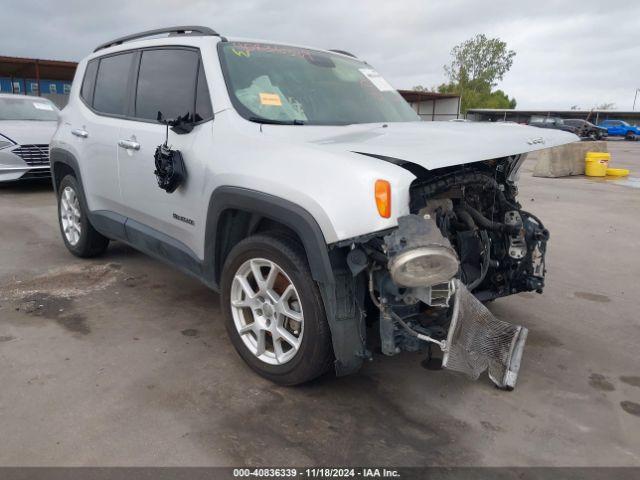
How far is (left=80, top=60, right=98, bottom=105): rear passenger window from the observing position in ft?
15.6

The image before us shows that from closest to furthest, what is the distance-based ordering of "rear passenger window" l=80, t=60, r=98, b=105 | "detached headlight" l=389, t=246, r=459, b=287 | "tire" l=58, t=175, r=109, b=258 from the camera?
1. "detached headlight" l=389, t=246, r=459, b=287
2. "rear passenger window" l=80, t=60, r=98, b=105
3. "tire" l=58, t=175, r=109, b=258

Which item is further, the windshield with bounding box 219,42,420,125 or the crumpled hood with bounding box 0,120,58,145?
the crumpled hood with bounding box 0,120,58,145

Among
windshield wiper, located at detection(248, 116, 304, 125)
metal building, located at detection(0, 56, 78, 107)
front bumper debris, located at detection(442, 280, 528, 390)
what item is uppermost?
metal building, located at detection(0, 56, 78, 107)

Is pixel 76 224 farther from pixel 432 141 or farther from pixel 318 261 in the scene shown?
pixel 432 141

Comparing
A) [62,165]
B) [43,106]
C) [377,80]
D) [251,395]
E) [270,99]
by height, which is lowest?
[251,395]

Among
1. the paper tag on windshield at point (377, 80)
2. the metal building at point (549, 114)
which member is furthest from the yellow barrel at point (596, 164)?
the metal building at point (549, 114)

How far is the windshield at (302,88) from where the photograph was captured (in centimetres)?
335

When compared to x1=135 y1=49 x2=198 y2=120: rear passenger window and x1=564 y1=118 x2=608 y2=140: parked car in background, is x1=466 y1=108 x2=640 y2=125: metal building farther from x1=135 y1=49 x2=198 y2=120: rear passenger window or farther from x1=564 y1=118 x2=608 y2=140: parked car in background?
x1=135 y1=49 x2=198 y2=120: rear passenger window

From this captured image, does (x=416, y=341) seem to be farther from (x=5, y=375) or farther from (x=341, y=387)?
(x=5, y=375)

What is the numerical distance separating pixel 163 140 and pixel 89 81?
1.79 meters

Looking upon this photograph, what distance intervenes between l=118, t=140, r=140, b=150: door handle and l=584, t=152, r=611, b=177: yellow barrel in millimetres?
14109

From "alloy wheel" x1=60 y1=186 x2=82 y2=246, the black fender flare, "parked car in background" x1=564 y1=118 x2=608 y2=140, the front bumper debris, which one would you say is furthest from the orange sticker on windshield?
"parked car in background" x1=564 y1=118 x2=608 y2=140

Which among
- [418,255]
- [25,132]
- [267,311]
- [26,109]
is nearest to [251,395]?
[267,311]

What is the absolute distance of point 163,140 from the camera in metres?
3.61
